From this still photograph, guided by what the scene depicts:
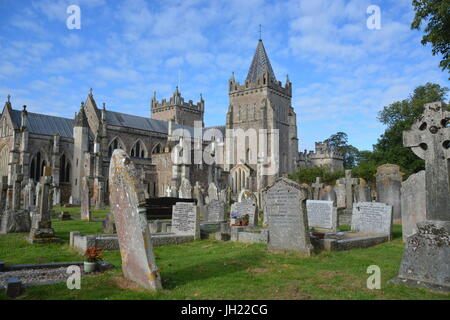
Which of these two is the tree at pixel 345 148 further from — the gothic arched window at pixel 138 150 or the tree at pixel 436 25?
the tree at pixel 436 25

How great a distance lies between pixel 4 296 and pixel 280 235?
5689mm

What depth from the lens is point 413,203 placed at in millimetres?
9758

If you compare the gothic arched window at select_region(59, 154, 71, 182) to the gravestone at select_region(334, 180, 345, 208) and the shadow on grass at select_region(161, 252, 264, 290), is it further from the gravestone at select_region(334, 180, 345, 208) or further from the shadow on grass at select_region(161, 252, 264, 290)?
the shadow on grass at select_region(161, 252, 264, 290)

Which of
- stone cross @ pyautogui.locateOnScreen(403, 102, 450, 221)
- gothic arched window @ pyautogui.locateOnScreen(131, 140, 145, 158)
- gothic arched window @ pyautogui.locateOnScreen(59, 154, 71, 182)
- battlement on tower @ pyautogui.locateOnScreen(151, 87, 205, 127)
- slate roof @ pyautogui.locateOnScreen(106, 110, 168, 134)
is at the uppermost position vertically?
battlement on tower @ pyautogui.locateOnScreen(151, 87, 205, 127)

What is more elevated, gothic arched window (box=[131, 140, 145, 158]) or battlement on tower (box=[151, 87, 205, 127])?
battlement on tower (box=[151, 87, 205, 127])

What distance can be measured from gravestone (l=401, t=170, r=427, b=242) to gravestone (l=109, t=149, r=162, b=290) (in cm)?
752

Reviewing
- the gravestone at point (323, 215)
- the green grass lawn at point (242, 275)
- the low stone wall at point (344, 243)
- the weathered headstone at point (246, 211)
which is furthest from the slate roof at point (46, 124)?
the low stone wall at point (344, 243)

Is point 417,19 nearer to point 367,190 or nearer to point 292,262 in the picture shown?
point 367,190

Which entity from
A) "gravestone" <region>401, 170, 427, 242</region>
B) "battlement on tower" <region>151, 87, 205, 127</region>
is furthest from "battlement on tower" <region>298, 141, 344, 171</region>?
"gravestone" <region>401, 170, 427, 242</region>

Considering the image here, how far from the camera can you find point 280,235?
8477 millimetres

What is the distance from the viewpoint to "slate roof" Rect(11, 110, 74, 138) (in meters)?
35.8

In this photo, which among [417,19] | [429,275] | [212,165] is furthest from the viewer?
[212,165]

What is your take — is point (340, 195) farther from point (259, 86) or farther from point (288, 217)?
point (259, 86)
